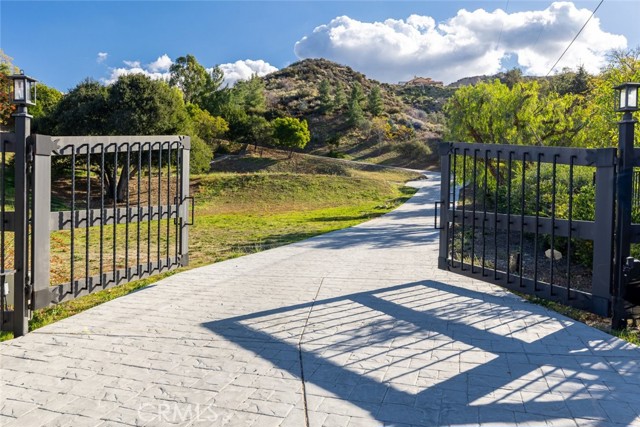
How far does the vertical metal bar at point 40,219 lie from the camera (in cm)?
406

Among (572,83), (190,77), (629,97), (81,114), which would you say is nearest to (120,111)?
(81,114)

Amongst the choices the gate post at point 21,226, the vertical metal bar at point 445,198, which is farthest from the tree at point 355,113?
the gate post at point 21,226

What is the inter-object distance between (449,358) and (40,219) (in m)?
3.67

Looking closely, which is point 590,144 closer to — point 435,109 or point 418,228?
point 418,228

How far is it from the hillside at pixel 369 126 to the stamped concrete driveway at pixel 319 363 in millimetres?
40218

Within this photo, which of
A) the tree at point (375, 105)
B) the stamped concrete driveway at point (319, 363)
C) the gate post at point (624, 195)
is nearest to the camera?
the stamped concrete driveway at point (319, 363)

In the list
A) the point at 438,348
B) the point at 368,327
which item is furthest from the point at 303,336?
the point at 438,348

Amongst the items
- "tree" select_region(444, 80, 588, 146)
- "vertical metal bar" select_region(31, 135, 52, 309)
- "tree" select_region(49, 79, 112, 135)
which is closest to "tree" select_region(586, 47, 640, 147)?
"tree" select_region(444, 80, 588, 146)

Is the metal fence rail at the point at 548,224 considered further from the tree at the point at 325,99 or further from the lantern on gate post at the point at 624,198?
the tree at the point at 325,99

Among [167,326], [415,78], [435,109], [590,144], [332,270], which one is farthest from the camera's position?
[415,78]

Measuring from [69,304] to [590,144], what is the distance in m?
14.5

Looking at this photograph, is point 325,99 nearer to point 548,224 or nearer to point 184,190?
point 184,190

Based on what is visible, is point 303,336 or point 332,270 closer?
point 303,336

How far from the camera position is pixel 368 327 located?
433 centimetres
